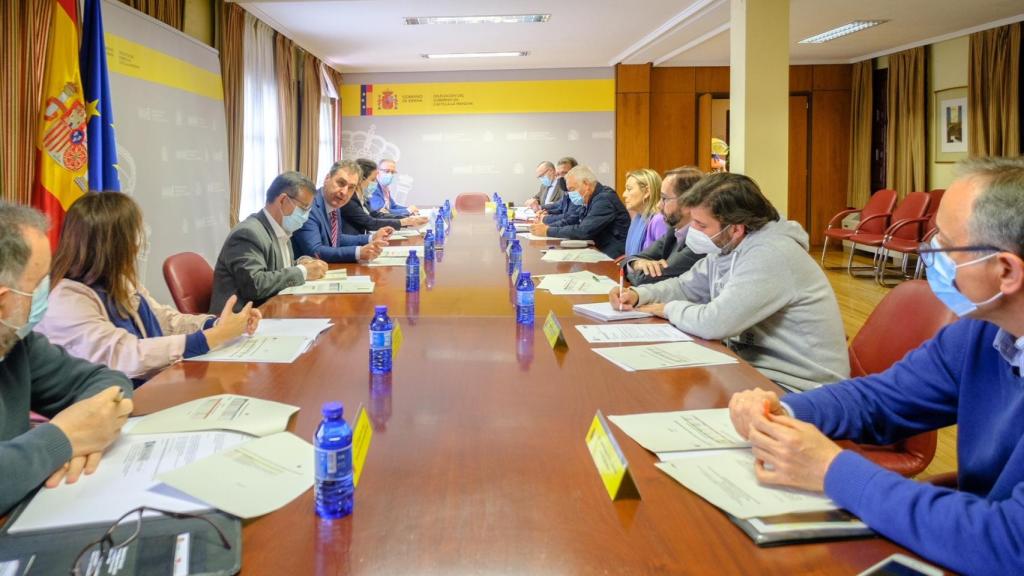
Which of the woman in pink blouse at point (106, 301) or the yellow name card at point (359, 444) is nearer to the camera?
the yellow name card at point (359, 444)

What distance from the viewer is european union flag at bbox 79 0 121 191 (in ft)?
14.3

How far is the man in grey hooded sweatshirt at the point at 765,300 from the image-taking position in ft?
7.34

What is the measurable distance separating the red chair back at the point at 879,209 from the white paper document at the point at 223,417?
27.8 ft

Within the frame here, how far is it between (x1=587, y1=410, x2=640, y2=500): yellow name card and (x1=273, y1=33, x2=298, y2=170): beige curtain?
305 inches

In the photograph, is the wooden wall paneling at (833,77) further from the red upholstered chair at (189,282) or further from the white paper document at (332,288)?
the red upholstered chair at (189,282)

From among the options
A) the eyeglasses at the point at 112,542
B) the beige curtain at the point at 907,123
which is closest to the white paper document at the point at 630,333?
the eyeglasses at the point at 112,542

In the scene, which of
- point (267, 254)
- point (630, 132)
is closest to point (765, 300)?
point (267, 254)

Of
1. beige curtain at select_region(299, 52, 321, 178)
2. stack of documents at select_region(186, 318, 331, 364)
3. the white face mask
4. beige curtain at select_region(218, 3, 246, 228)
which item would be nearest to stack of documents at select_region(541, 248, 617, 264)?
the white face mask

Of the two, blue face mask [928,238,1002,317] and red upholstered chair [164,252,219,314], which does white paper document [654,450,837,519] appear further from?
red upholstered chair [164,252,219,314]

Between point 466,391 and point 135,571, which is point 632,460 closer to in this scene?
point 466,391

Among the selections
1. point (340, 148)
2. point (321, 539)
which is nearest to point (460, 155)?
point (340, 148)

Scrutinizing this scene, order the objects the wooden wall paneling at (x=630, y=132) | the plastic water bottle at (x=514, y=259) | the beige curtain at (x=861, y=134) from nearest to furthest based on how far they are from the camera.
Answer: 1. the plastic water bottle at (x=514, y=259)
2. the beige curtain at (x=861, y=134)
3. the wooden wall paneling at (x=630, y=132)

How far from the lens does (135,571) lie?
959mm

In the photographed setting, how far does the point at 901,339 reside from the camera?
2.11 meters
